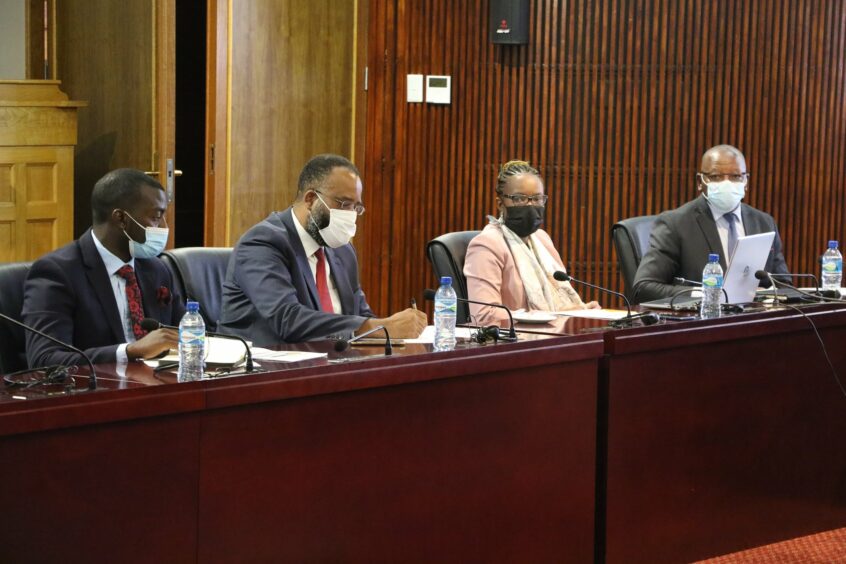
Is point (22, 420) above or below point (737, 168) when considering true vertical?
below

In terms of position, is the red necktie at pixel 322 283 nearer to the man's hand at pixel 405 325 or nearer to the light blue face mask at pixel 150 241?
the man's hand at pixel 405 325

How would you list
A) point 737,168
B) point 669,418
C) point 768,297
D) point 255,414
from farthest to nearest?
1. point 737,168
2. point 768,297
3. point 669,418
4. point 255,414

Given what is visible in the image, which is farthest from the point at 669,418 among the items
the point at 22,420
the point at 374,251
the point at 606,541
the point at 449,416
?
the point at 374,251

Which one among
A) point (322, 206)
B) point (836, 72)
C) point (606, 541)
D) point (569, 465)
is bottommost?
point (606, 541)

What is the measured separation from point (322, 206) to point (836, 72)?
433 cm

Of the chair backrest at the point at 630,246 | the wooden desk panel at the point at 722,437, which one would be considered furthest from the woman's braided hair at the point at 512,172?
the wooden desk panel at the point at 722,437

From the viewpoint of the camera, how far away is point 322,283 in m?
3.94

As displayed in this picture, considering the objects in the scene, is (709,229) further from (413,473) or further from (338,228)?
(413,473)

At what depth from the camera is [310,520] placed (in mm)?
2602

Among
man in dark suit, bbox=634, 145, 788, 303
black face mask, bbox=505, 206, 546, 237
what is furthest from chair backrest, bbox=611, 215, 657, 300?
black face mask, bbox=505, 206, 546, 237

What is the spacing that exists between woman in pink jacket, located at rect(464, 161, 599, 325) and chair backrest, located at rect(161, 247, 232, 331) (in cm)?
95

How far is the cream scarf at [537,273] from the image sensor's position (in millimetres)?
4562

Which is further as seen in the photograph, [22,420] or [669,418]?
[669,418]

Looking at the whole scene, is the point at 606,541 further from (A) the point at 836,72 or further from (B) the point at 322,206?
(A) the point at 836,72
